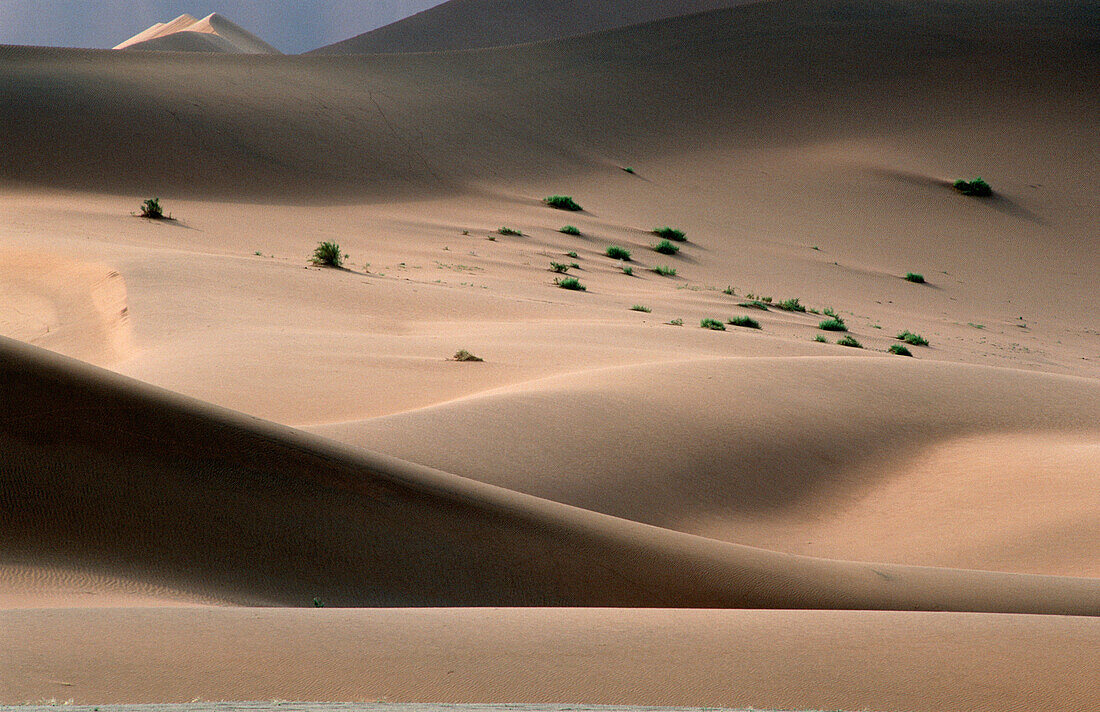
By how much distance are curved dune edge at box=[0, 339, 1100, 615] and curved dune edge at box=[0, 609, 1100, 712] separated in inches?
38.4

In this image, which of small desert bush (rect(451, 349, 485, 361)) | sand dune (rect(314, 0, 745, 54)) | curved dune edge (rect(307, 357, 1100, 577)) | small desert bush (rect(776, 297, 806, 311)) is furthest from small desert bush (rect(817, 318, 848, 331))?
sand dune (rect(314, 0, 745, 54))

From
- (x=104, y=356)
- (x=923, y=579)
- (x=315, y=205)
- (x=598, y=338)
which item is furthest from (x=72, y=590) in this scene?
(x=315, y=205)

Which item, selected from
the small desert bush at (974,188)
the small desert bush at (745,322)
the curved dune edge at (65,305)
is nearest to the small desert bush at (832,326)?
the small desert bush at (745,322)

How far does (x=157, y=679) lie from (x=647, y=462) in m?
5.56

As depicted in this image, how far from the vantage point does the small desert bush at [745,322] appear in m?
15.6

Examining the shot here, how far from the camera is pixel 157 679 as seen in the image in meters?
2.79

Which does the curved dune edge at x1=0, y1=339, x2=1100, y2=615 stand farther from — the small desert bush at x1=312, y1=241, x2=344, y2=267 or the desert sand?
the small desert bush at x1=312, y1=241, x2=344, y2=267

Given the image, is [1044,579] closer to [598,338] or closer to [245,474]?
[245,474]

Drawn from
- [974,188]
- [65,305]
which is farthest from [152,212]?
[974,188]

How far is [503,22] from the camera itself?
302 feet

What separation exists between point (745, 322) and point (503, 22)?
8205cm

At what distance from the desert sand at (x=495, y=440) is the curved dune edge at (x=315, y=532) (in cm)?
2

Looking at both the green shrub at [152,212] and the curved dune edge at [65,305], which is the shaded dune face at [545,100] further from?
the curved dune edge at [65,305]

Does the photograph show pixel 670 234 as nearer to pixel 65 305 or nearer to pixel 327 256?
pixel 327 256
